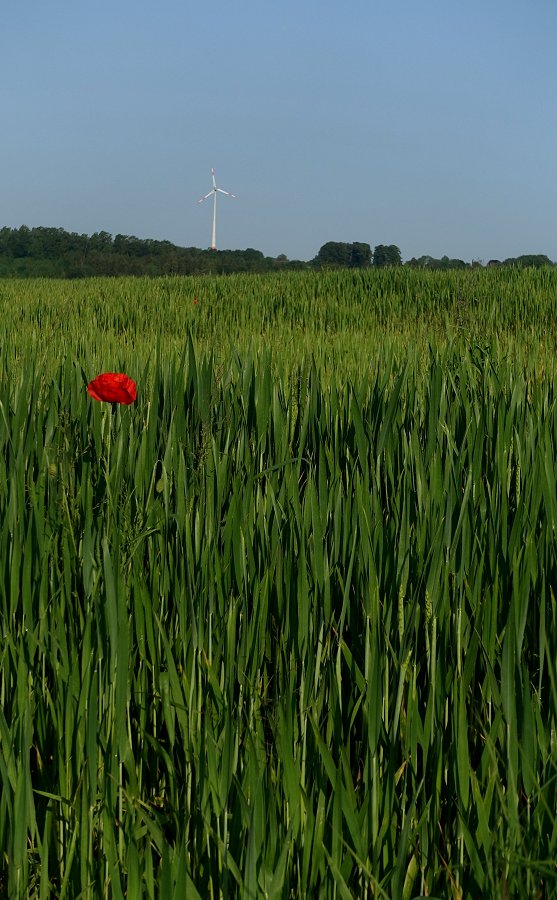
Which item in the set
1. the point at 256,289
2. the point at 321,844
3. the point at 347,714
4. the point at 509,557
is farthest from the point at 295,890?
the point at 256,289

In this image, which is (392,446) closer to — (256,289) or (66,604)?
(66,604)

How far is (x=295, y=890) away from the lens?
1.00 m

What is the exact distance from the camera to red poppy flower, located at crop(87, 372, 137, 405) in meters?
1.86

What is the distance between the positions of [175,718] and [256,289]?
10200 millimetres

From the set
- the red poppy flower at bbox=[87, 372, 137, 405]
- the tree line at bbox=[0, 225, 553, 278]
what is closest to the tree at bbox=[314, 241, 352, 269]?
the tree line at bbox=[0, 225, 553, 278]

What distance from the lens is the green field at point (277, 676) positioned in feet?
3.05

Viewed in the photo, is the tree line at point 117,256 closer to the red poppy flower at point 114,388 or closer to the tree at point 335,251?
the tree at point 335,251

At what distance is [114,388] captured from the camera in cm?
188

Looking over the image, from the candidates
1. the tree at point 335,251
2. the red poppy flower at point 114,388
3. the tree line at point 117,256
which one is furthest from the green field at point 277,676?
the tree at point 335,251

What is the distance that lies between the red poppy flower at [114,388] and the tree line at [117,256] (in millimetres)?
18454

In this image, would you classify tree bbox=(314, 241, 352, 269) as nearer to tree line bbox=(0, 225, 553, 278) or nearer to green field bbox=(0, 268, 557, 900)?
tree line bbox=(0, 225, 553, 278)

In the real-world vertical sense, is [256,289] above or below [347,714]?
above

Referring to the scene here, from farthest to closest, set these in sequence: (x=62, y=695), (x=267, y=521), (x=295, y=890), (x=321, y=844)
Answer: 1. (x=267, y=521)
2. (x=62, y=695)
3. (x=295, y=890)
4. (x=321, y=844)

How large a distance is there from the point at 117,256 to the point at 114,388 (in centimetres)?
3154
